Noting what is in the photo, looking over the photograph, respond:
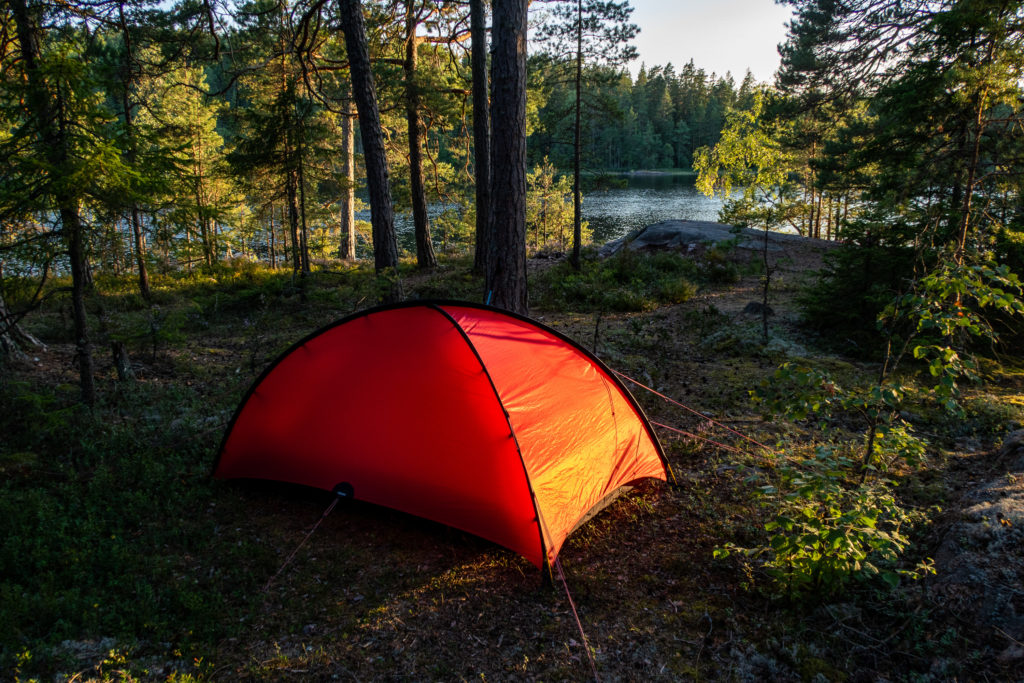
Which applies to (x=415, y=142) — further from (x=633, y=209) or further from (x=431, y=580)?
(x=633, y=209)

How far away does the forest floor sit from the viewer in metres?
3.12

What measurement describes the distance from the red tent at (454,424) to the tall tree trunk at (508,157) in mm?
1817

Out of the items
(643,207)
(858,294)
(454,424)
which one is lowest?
(454,424)

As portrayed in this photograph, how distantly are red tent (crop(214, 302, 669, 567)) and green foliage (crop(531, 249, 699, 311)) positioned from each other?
22.1 feet

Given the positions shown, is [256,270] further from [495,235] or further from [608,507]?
[608,507]

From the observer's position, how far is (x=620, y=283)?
13.8 meters

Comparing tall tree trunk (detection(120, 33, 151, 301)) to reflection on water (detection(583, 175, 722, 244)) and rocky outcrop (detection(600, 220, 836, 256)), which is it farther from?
reflection on water (detection(583, 175, 722, 244))

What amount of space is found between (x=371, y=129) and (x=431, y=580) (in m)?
8.48

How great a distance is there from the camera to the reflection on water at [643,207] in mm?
33062

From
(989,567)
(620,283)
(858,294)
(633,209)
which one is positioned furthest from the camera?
(633,209)

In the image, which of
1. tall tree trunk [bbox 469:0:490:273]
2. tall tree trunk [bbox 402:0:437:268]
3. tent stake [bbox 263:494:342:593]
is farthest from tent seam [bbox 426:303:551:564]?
tall tree trunk [bbox 402:0:437:268]

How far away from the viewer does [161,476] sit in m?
5.00

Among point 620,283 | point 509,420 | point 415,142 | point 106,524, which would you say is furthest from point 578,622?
point 415,142

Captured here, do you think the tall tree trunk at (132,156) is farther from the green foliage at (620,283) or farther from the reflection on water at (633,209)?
the reflection on water at (633,209)
